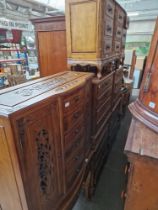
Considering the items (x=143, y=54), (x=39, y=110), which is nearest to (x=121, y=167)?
(x=39, y=110)

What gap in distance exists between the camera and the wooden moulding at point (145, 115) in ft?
2.87

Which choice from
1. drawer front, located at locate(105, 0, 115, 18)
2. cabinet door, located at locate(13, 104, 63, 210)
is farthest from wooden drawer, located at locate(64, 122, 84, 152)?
drawer front, located at locate(105, 0, 115, 18)

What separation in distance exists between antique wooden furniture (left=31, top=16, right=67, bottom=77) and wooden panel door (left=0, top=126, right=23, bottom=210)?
1.66m

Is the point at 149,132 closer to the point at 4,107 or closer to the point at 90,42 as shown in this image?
the point at 4,107

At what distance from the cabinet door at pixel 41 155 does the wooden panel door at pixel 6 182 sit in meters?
0.06

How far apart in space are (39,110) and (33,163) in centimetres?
28

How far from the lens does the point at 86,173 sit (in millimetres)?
1628

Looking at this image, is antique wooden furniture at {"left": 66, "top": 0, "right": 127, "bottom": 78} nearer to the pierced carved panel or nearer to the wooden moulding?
the wooden moulding

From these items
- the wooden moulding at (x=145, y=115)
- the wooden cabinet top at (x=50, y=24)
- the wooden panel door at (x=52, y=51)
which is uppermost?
the wooden cabinet top at (x=50, y=24)

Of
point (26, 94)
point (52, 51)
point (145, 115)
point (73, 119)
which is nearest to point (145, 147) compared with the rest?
point (145, 115)

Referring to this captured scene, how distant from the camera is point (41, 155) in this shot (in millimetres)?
840

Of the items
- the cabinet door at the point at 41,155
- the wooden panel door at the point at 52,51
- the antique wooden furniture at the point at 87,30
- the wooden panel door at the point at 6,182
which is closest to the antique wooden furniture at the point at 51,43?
the wooden panel door at the point at 52,51

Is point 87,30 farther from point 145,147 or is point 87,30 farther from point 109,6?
point 145,147

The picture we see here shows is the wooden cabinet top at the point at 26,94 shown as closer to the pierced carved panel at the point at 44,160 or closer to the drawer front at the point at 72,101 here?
the drawer front at the point at 72,101
